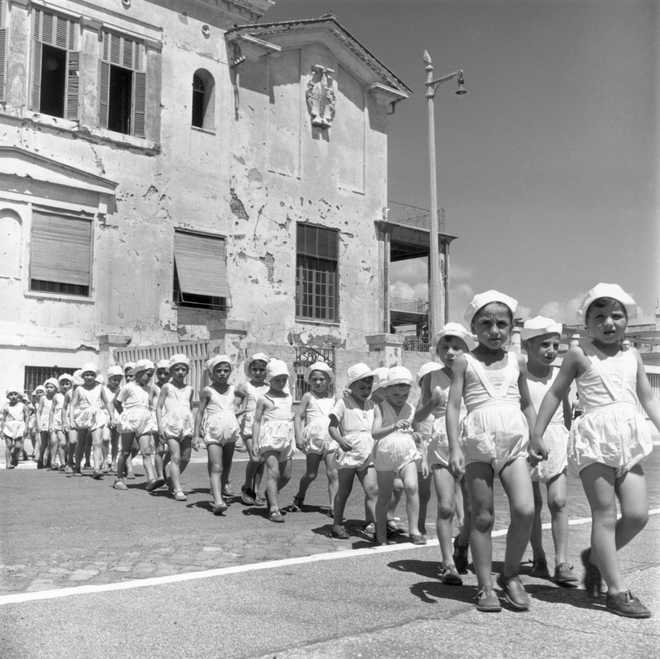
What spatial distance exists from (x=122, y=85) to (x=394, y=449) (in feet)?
62.1

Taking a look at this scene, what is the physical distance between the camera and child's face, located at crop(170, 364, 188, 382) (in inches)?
415

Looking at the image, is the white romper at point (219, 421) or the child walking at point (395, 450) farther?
the white romper at point (219, 421)

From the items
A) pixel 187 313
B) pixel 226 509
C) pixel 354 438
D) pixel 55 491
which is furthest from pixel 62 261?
pixel 354 438

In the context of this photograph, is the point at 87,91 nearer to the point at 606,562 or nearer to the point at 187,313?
the point at 187,313

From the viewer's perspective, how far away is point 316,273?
89.6ft

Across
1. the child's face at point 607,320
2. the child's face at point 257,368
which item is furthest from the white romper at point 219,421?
the child's face at point 607,320

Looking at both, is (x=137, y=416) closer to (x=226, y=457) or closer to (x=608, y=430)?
(x=226, y=457)

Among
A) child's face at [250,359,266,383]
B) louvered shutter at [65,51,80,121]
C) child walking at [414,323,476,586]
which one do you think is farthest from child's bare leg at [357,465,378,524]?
louvered shutter at [65,51,80,121]

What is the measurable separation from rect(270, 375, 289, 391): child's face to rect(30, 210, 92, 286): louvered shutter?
13.5 meters

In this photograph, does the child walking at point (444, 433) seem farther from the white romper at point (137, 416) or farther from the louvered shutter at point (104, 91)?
the louvered shutter at point (104, 91)

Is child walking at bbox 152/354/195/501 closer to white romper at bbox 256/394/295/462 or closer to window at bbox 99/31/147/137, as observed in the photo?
white romper at bbox 256/394/295/462

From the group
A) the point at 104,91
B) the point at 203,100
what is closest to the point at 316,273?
the point at 203,100

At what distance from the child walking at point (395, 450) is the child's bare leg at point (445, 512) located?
0.65 meters

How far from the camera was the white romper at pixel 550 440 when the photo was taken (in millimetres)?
5898
